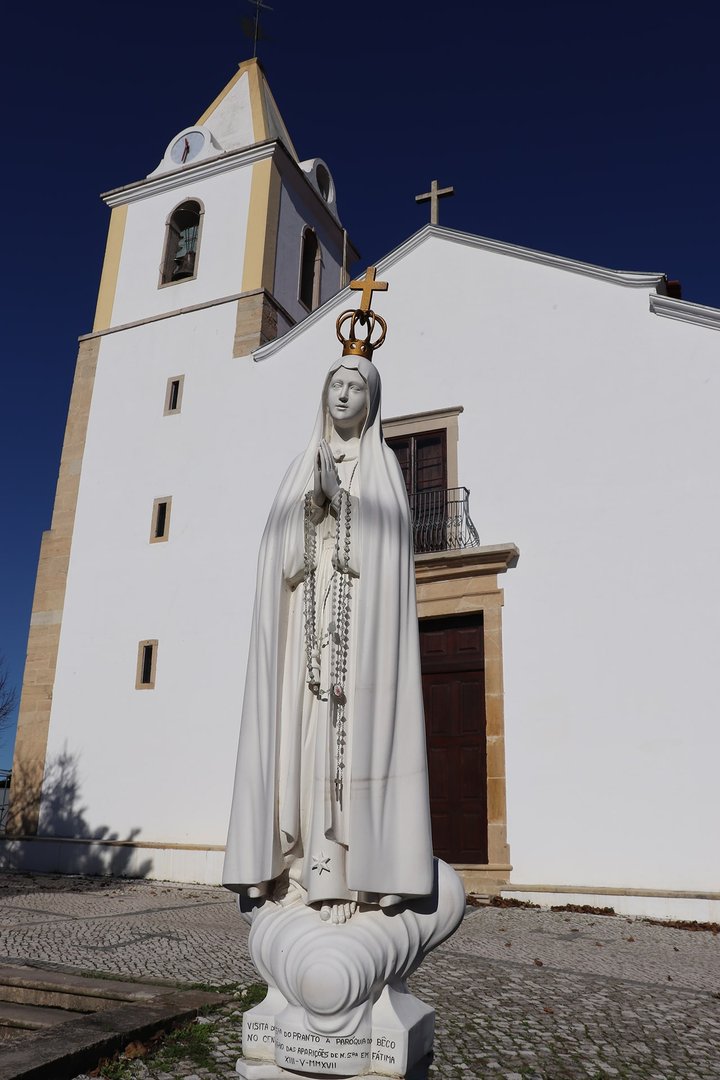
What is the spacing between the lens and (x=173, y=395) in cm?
1293

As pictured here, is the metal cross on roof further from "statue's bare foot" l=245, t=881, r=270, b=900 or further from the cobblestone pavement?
"statue's bare foot" l=245, t=881, r=270, b=900

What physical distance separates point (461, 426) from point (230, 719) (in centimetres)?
456

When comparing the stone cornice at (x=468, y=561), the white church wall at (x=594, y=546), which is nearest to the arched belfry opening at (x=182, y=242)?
the white church wall at (x=594, y=546)

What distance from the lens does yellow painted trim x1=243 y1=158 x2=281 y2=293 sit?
1305 cm

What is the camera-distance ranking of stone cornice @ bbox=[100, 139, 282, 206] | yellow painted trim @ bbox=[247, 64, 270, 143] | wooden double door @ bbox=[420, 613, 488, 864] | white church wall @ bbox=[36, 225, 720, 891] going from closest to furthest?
white church wall @ bbox=[36, 225, 720, 891]
wooden double door @ bbox=[420, 613, 488, 864]
stone cornice @ bbox=[100, 139, 282, 206]
yellow painted trim @ bbox=[247, 64, 270, 143]

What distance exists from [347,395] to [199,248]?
11502 millimetres

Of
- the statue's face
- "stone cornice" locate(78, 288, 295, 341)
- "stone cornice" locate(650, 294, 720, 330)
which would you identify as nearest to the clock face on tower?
"stone cornice" locate(78, 288, 295, 341)

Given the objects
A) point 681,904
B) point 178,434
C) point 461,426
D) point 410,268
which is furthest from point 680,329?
point 178,434

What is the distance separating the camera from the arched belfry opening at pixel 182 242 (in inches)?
551

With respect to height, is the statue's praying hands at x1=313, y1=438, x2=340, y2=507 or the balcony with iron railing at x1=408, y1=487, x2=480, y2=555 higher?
the balcony with iron railing at x1=408, y1=487, x2=480, y2=555

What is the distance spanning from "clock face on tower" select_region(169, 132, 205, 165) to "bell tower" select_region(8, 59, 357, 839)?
3 cm

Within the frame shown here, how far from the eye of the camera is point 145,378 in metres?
13.2

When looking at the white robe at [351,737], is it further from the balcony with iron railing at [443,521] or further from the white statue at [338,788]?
the balcony with iron railing at [443,521]

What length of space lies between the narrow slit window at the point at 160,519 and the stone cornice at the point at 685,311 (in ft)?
22.2
